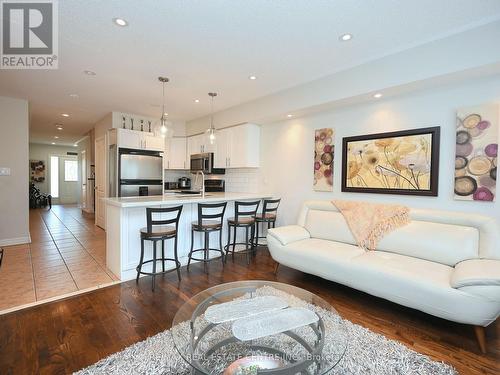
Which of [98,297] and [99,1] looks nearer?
[99,1]

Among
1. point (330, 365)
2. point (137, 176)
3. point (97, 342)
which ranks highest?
point (137, 176)

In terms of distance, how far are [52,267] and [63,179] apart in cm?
952

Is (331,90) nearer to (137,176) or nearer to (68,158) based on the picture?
(137,176)

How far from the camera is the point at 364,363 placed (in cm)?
168

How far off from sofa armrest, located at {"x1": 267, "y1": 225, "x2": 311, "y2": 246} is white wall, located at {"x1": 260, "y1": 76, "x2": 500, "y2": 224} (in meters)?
0.81

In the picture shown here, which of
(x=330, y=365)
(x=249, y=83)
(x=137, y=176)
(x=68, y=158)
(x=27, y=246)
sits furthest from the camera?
(x=68, y=158)

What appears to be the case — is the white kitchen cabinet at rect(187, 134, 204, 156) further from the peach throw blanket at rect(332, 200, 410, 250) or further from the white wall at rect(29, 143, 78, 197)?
the white wall at rect(29, 143, 78, 197)

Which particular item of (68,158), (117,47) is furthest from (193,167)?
(68,158)

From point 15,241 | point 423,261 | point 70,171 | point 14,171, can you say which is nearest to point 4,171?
point 14,171

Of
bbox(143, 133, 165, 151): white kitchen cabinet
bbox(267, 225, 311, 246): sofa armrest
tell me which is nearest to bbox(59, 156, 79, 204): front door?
bbox(143, 133, 165, 151): white kitchen cabinet

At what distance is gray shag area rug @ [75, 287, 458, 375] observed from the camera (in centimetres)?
161

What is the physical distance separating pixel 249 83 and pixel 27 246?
4.78 metres

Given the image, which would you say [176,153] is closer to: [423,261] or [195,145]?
[195,145]

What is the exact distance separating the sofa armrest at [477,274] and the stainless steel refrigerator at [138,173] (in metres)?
5.32
